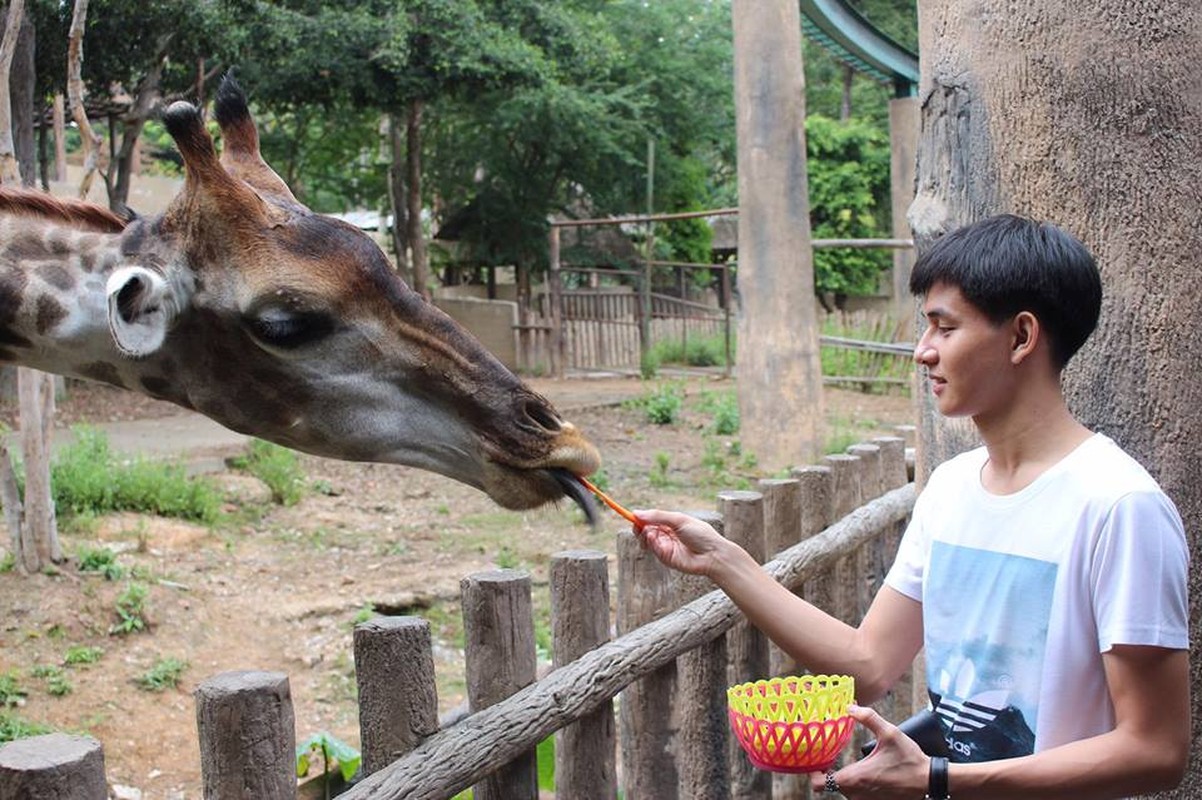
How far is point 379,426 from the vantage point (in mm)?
2412

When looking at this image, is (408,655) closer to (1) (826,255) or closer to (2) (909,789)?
(2) (909,789)

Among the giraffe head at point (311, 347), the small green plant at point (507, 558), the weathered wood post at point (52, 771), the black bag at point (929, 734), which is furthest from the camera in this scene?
the small green plant at point (507, 558)

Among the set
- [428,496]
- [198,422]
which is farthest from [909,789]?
[198,422]

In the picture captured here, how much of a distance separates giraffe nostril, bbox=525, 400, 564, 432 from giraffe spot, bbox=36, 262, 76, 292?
0.96 m

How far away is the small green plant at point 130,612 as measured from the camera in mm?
5179

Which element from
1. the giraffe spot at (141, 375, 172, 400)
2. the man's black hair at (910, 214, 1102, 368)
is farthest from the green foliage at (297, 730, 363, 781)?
the man's black hair at (910, 214, 1102, 368)

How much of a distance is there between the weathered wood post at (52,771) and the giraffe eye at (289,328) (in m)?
1.03

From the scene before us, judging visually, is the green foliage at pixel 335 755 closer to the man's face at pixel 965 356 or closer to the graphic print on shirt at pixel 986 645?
the graphic print on shirt at pixel 986 645

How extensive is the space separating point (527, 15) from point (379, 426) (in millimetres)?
15158

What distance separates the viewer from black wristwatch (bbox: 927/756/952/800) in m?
1.46

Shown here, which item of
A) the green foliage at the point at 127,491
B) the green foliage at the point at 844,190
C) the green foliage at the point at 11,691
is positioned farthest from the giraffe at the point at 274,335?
the green foliage at the point at 844,190

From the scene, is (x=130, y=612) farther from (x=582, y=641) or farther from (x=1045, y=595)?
(x=1045, y=595)

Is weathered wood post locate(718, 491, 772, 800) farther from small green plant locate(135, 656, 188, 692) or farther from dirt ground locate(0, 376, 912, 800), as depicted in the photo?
small green plant locate(135, 656, 188, 692)

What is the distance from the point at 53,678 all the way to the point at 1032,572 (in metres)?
4.20
